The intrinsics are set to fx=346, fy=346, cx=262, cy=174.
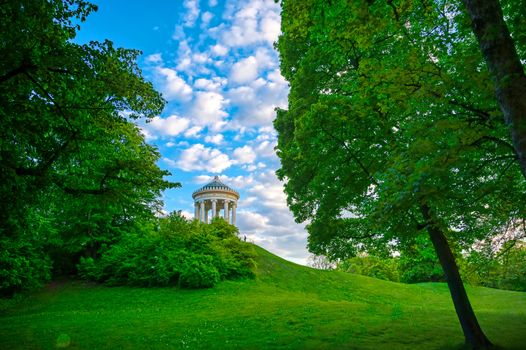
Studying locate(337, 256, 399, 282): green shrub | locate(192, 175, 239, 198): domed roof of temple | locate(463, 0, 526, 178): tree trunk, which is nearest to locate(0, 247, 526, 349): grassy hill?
locate(463, 0, 526, 178): tree trunk

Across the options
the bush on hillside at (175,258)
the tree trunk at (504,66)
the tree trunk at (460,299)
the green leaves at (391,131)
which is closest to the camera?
the tree trunk at (504,66)

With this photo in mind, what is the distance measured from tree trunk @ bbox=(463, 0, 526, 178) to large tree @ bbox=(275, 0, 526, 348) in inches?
29.3

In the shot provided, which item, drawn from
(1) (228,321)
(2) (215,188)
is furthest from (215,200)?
(1) (228,321)

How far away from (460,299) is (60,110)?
12.2 meters

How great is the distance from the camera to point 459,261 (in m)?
13.0

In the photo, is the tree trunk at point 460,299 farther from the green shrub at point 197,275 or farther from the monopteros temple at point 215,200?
the monopteros temple at point 215,200

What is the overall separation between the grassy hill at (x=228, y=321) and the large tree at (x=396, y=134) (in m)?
2.86

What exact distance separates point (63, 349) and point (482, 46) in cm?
1249

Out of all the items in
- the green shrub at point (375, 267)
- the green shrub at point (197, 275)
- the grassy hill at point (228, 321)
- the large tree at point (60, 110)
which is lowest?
the grassy hill at point (228, 321)

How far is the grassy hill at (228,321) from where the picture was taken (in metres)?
10.9

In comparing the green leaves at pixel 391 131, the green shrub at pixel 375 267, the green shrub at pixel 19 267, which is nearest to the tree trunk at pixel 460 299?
the green leaves at pixel 391 131

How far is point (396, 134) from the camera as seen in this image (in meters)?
9.89

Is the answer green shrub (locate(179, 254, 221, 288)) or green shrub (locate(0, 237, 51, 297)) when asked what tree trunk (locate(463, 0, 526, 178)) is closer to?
green shrub (locate(0, 237, 51, 297))

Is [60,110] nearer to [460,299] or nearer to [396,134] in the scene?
[396,134]
